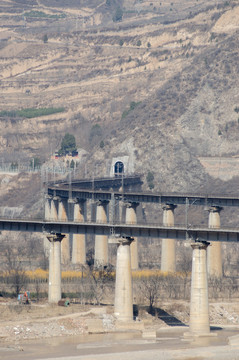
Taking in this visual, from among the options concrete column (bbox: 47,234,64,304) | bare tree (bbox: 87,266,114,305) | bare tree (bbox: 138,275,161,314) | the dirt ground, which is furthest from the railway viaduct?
bare tree (bbox: 138,275,161,314)

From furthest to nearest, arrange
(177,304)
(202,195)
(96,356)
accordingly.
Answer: (202,195)
(177,304)
(96,356)

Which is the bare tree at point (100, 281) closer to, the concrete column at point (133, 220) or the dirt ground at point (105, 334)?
the concrete column at point (133, 220)

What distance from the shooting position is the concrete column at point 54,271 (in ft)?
515

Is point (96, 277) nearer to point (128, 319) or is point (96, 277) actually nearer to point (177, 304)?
point (177, 304)

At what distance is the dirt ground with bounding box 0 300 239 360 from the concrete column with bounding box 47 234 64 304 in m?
1.78

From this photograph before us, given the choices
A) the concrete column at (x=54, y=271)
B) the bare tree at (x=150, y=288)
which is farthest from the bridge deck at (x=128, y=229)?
the bare tree at (x=150, y=288)

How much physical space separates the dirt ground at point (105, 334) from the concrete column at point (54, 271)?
5.83 ft

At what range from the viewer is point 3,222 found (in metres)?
161

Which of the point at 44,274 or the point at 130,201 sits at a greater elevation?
the point at 130,201

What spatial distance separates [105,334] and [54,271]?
69.0 feet

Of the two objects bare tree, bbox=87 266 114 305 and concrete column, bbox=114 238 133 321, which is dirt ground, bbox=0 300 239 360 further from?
bare tree, bbox=87 266 114 305

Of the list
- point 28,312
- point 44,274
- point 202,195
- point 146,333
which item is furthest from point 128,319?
point 202,195

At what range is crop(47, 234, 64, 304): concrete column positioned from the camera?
515ft

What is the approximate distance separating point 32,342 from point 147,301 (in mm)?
29765
